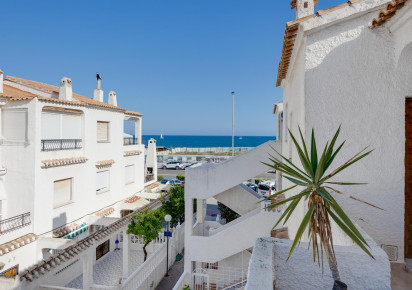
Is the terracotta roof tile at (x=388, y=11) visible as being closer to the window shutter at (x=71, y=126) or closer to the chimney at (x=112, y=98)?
the window shutter at (x=71, y=126)

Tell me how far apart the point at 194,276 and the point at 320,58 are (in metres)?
10.5

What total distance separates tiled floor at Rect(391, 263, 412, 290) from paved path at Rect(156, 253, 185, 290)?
38.0 ft

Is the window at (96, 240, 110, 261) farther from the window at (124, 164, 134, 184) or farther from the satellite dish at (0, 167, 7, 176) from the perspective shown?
the satellite dish at (0, 167, 7, 176)

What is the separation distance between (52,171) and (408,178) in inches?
611

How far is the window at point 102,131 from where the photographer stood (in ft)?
60.8

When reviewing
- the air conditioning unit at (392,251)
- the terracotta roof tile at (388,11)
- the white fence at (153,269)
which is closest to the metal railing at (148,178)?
the white fence at (153,269)

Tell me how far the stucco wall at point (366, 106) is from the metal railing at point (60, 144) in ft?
46.8

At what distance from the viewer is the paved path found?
45.7ft

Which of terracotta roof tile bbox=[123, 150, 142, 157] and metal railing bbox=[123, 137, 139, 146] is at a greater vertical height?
metal railing bbox=[123, 137, 139, 146]

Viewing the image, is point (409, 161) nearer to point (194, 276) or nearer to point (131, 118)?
point (194, 276)

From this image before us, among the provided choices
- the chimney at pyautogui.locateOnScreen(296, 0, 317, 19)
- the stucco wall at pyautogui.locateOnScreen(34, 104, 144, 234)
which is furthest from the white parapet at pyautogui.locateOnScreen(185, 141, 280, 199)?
the stucco wall at pyautogui.locateOnScreen(34, 104, 144, 234)

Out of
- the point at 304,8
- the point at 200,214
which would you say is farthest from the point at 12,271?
the point at 304,8

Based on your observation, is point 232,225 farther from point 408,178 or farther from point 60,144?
point 60,144

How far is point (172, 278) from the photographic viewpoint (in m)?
14.9
